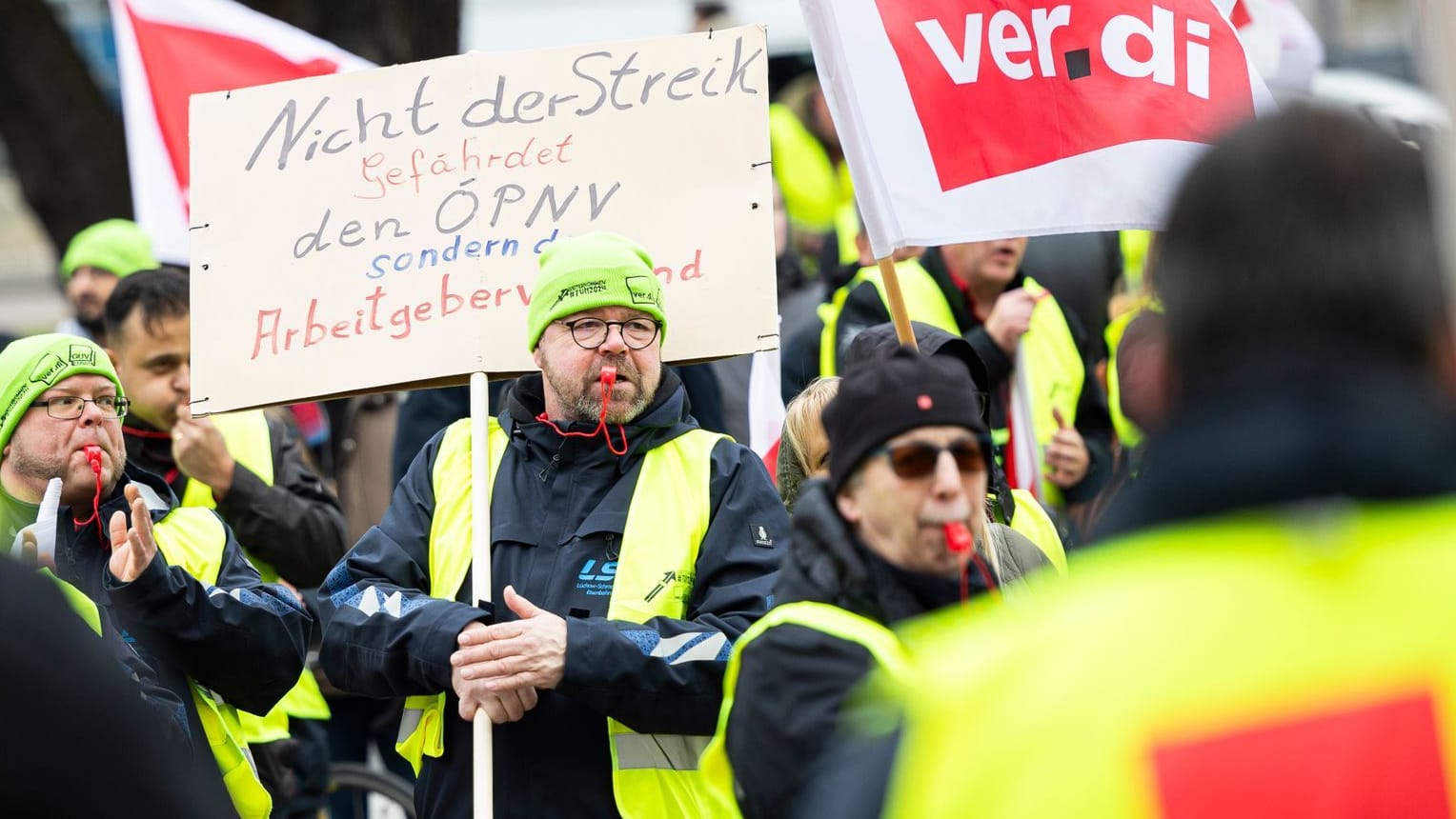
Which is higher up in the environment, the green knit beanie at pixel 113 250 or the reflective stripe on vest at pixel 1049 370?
the green knit beanie at pixel 113 250

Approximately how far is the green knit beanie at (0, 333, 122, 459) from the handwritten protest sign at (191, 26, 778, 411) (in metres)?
0.33

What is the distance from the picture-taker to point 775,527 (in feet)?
15.2

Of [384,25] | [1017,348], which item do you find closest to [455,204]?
[1017,348]

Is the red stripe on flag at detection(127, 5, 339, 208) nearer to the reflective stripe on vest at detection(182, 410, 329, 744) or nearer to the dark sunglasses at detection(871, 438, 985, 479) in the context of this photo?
the reflective stripe on vest at detection(182, 410, 329, 744)

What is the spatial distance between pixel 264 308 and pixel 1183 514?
13.0 ft

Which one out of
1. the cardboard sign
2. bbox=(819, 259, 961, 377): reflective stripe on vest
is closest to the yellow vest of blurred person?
the cardboard sign

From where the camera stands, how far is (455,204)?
5.29m

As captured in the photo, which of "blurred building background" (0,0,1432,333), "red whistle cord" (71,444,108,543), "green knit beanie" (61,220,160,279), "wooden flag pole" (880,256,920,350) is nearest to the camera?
"wooden flag pole" (880,256,920,350)

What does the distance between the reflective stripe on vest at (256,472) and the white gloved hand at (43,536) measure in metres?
1.09

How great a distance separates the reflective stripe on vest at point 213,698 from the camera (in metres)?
4.95

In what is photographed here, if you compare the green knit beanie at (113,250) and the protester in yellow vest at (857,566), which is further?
the green knit beanie at (113,250)

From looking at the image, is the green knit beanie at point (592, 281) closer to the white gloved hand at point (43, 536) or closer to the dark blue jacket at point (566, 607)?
the dark blue jacket at point (566, 607)

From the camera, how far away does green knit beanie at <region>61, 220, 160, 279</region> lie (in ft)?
26.7

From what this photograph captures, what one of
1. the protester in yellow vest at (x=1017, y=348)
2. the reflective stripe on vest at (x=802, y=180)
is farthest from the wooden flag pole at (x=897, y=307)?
the reflective stripe on vest at (x=802, y=180)
